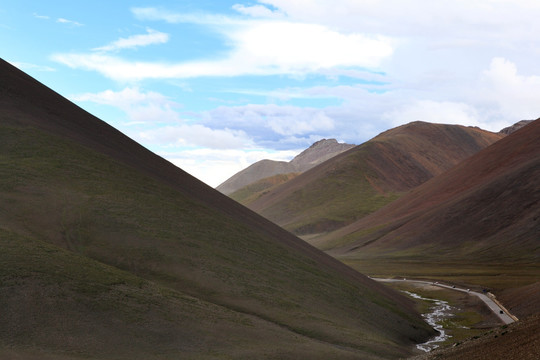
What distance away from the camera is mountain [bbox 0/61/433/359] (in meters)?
43.6

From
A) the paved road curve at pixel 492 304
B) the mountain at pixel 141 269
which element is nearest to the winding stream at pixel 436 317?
the mountain at pixel 141 269

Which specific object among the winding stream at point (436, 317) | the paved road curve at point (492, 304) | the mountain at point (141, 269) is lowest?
the winding stream at point (436, 317)

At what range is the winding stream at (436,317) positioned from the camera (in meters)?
66.2

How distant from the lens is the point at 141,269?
58375mm

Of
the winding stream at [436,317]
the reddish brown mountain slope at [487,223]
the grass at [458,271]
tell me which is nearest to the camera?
the winding stream at [436,317]

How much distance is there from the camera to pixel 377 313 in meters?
74.2

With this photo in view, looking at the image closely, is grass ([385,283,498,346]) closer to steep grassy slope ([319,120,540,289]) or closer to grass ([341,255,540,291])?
grass ([341,255,540,291])

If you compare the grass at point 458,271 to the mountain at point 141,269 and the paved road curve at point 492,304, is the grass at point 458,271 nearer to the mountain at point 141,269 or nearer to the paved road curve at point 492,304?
the paved road curve at point 492,304

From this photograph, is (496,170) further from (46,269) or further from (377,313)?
(46,269)

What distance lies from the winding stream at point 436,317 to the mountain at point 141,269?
2.15 m

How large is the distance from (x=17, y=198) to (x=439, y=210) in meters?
152

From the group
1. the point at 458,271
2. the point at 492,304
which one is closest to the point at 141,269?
the point at 492,304

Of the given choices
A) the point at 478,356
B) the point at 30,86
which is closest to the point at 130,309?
the point at 478,356

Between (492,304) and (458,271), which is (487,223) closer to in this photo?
(458,271)
